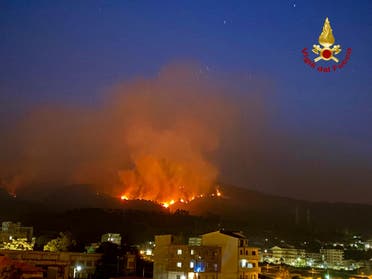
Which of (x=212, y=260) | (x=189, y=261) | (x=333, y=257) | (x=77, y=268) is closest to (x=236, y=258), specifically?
(x=212, y=260)

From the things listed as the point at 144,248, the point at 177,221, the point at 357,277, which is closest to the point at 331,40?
the point at 357,277

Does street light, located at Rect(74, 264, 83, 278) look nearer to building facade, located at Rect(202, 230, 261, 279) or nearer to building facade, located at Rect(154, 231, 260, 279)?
building facade, located at Rect(154, 231, 260, 279)

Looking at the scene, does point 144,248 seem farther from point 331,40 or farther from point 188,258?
point 331,40

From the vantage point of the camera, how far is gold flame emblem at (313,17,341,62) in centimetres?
1126

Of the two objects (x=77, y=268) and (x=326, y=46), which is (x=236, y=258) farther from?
(x=326, y=46)

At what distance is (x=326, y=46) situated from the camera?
11531 millimetres

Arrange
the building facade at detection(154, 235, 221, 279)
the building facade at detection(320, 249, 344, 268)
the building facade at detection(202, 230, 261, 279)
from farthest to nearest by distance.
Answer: the building facade at detection(320, 249, 344, 268) < the building facade at detection(202, 230, 261, 279) < the building facade at detection(154, 235, 221, 279)

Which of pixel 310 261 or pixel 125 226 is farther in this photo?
pixel 125 226

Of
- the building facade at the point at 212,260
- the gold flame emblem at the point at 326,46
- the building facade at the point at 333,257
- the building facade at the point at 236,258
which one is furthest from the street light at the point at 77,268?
the building facade at the point at 333,257

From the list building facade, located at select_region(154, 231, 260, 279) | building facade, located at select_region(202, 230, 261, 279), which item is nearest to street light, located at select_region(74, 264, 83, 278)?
building facade, located at select_region(154, 231, 260, 279)

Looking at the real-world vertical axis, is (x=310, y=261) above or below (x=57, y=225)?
below

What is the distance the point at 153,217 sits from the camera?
62.7 m

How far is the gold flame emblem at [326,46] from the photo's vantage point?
11.3 m

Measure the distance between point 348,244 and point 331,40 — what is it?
6160 centimetres
